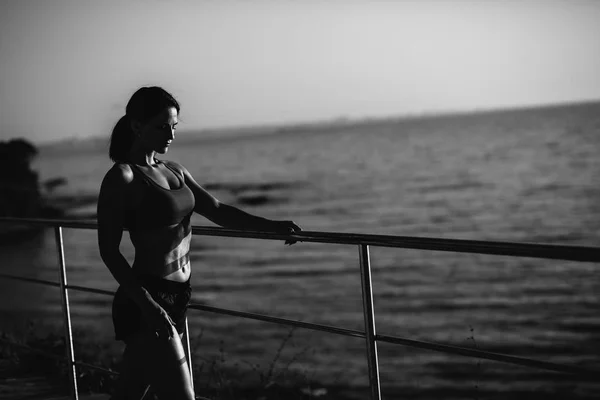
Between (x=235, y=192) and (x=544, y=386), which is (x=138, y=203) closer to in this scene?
(x=544, y=386)

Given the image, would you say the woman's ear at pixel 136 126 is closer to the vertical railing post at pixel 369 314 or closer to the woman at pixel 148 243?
the woman at pixel 148 243

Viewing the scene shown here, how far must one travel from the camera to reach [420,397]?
32.6 ft

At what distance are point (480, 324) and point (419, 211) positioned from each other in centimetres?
2290

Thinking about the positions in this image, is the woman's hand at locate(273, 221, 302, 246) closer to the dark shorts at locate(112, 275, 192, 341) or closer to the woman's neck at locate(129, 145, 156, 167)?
the dark shorts at locate(112, 275, 192, 341)

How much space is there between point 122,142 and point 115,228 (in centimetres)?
31

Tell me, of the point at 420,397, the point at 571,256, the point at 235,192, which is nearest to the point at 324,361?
the point at 420,397

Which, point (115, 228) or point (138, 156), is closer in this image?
point (115, 228)

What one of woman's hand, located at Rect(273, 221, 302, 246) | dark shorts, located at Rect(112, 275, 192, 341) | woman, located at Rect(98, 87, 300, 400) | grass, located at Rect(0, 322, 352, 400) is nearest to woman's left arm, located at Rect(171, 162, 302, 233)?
woman's hand, located at Rect(273, 221, 302, 246)

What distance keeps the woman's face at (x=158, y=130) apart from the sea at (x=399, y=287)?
49cm

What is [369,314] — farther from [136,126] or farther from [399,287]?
[399,287]

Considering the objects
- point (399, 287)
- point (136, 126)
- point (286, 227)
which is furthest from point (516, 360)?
point (399, 287)

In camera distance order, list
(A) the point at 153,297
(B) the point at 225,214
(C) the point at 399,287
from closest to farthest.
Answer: (A) the point at 153,297, (B) the point at 225,214, (C) the point at 399,287

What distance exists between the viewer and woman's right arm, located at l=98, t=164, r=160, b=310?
2.36 metres

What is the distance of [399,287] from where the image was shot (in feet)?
58.4
